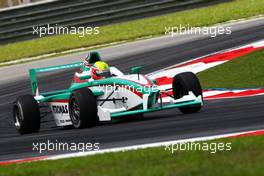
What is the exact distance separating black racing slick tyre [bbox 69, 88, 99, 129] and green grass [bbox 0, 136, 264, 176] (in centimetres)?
308

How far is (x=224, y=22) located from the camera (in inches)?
927

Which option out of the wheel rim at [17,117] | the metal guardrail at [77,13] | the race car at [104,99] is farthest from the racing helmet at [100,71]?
the metal guardrail at [77,13]

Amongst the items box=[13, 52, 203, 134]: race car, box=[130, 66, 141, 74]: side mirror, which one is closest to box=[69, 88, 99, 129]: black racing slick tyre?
box=[13, 52, 203, 134]: race car

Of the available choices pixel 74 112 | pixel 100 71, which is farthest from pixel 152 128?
pixel 100 71

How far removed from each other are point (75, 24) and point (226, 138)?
1659 centimetres

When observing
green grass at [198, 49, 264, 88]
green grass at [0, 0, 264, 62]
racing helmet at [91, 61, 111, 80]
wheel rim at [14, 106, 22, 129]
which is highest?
racing helmet at [91, 61, 111, 80]

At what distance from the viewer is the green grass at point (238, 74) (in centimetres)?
1567

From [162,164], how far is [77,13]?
58.7 ft

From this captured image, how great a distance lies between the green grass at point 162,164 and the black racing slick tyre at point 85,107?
308cm

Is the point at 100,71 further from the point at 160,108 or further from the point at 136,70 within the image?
the point at 160,108

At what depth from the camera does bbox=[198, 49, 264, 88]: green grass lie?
1567 cm

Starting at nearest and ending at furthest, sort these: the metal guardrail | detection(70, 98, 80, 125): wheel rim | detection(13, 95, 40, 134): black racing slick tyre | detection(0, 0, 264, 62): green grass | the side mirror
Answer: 1. detection(70, 98, 80, 125): wheel rim
2. the side mirror
3. detection(13, 95, 40, 134): black racing slick tyre
4. detection(0, 0, 264, 62): green grass
5. the metal guardrail

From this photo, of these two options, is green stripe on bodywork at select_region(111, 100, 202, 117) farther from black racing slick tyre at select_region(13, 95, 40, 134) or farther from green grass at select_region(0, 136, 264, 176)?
green grass at select_region(0, 136, 264, 176)

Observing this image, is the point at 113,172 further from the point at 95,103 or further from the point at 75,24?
the point at 75,24
